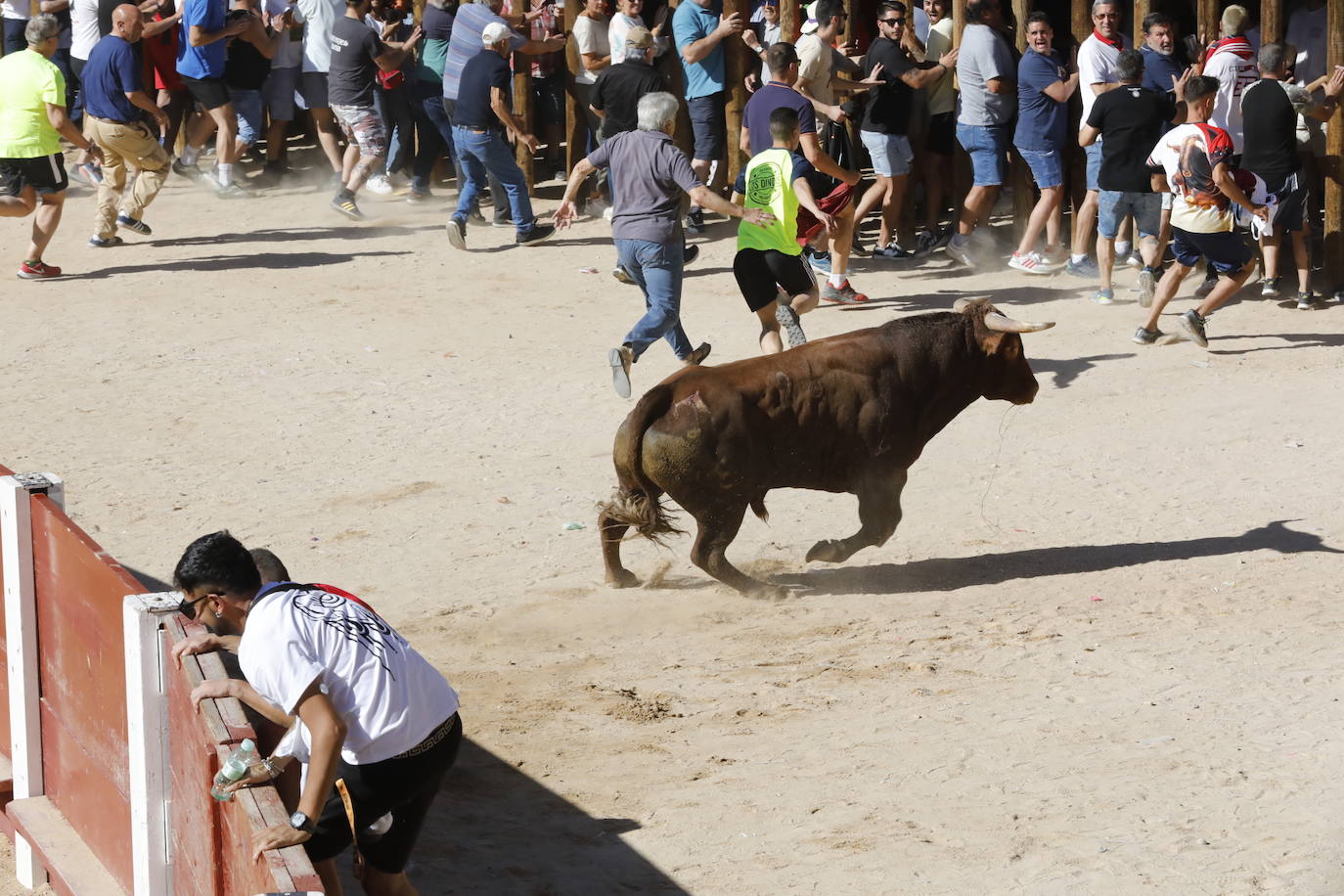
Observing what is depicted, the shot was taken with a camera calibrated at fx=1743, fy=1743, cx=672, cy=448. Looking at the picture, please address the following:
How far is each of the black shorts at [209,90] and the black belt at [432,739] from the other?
1312cm

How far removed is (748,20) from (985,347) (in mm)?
7938

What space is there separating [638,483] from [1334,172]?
7329 mm

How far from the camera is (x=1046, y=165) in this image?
46.3 ft

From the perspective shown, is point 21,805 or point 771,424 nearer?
point 21,805

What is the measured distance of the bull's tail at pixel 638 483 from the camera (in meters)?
8.12

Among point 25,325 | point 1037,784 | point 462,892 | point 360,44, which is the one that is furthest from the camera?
point 360,44

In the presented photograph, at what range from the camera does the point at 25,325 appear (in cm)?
1356

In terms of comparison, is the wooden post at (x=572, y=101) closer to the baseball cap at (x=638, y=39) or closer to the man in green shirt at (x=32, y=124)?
the baseball cap at (x=638, y=39)

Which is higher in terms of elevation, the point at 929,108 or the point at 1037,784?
the point at 929,108

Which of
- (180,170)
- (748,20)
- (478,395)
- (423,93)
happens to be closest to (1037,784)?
(478,395)

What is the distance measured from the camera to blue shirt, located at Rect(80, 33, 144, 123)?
48.3 feet

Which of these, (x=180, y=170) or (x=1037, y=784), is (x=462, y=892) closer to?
(x=1037, y=784)

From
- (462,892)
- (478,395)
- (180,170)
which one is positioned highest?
(180,170)

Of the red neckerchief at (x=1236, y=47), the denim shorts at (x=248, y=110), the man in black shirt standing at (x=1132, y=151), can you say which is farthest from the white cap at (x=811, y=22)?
the denim shorts at (x=248, y=110)
